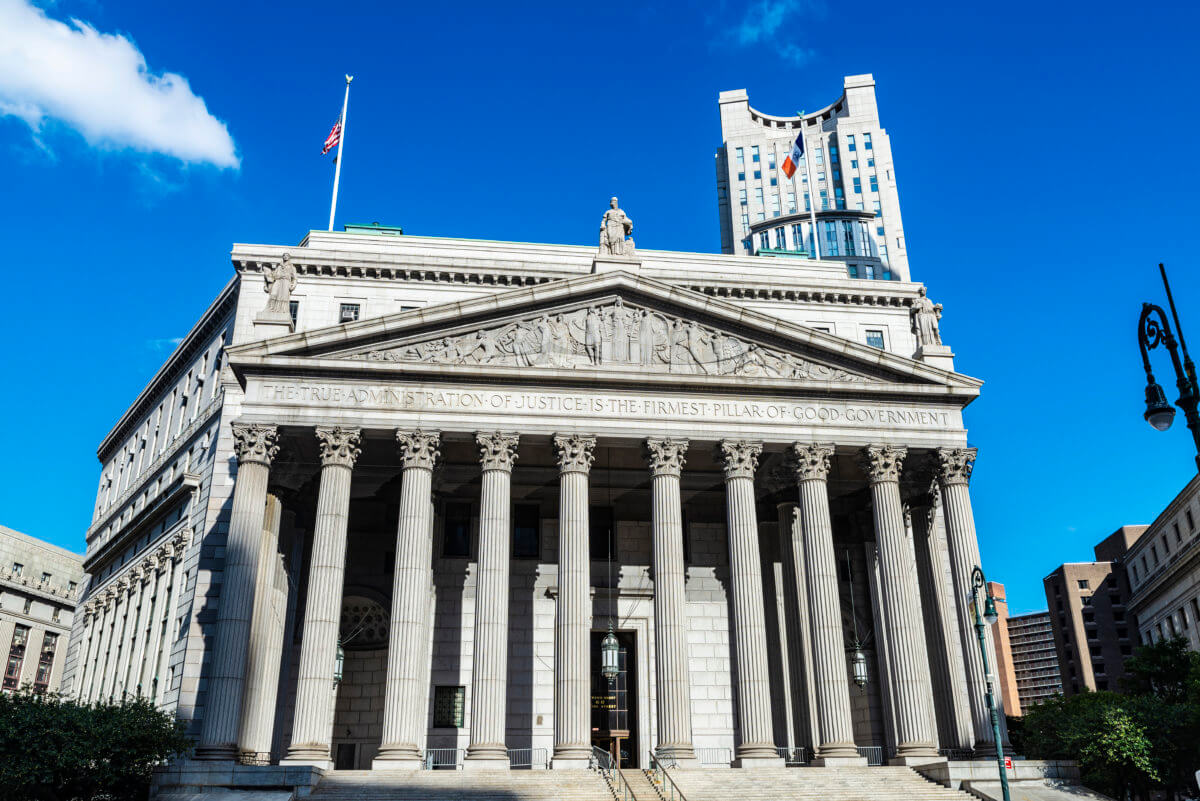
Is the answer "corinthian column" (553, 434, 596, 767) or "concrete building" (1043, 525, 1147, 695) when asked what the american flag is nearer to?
"corinthian column" (553, 434, 596, 767)

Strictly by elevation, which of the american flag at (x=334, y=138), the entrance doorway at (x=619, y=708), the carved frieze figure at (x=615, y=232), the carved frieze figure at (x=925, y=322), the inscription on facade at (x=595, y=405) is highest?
the american flag at (x=334, y=138)

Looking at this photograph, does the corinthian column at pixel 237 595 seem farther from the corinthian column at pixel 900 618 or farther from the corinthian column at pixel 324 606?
the corinthian column at pixel 900 618

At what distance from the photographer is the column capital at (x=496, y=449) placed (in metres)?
37.9

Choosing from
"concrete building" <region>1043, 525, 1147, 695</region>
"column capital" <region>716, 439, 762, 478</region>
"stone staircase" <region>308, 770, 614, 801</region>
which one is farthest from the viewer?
"concrete building" <region>1043, 525, 1147, 695</region>

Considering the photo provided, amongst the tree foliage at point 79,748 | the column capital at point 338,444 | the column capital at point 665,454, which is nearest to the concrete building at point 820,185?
the column capital at point 665,454

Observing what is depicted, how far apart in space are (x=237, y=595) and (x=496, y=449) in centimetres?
1023

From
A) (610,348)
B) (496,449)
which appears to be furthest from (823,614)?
(496,449)

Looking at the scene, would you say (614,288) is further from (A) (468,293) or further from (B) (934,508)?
(B) (934,508)

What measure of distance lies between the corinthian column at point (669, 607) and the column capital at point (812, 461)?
14.5 ft

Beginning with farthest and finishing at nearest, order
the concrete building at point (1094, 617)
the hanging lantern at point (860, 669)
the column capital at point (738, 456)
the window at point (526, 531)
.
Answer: the concrete building at point (1094, 617) < the window at point (526, 531) < the hanging lantern at point (860, 669) < the column capital at point (738, 456)

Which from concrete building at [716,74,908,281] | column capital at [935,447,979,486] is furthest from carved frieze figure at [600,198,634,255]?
concrete building at [716,74,908,281]

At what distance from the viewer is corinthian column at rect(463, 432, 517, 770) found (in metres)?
33.7

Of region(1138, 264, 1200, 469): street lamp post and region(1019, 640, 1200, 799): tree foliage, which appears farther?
region(1019, 640, 1200, 799): tree foliage

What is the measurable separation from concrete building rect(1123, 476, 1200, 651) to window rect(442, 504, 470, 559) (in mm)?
52028
